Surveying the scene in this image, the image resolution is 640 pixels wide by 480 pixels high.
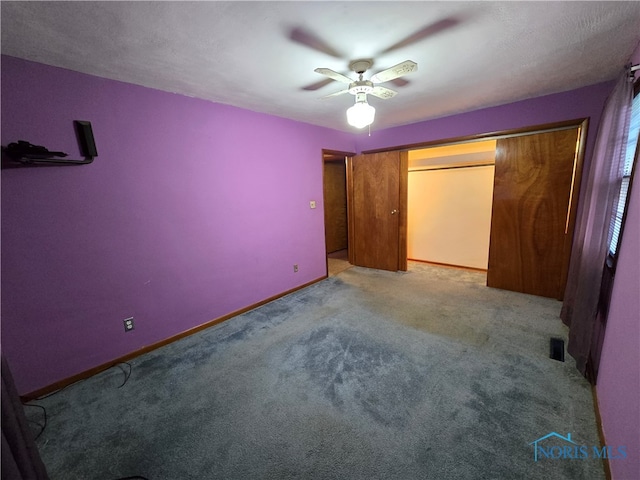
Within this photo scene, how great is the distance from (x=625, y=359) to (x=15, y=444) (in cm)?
261

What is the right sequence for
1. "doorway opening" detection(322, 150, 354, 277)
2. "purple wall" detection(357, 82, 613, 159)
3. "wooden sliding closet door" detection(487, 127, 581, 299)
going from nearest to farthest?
"purple wall" detection(357, 82, 613, 159)
"wooden sliding closet door" detection(487, 127, 581, 299)
"doorway opening" detection(322, 150, 354, 277)

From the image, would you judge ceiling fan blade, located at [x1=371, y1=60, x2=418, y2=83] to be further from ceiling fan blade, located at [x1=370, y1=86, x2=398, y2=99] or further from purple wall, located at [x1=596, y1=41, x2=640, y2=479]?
purple wall, located at [x1=596, y1=41, x2=640, y2=479]

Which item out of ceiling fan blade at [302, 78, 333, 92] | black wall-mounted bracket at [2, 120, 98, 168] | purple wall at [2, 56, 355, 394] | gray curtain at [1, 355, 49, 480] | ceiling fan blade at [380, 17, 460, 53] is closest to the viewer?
gray curtain at [1, 355, 49, 480]

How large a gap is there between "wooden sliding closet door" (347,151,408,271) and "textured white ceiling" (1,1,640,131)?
176 cm

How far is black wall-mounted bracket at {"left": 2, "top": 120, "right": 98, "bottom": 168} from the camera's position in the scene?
61.5 inches

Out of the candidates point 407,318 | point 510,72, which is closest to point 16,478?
point 407,318

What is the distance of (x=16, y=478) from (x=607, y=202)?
3229 millimetres

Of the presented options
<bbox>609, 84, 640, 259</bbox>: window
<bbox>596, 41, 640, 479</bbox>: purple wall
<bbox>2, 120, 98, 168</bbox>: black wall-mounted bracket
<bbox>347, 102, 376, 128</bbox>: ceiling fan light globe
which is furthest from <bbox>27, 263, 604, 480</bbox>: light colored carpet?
<bbox>347, 102, 376, 128</bbox>: ceiling fan light globe

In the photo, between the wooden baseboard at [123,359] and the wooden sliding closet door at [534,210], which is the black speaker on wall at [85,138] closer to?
the wooden baseboard at [123,359]

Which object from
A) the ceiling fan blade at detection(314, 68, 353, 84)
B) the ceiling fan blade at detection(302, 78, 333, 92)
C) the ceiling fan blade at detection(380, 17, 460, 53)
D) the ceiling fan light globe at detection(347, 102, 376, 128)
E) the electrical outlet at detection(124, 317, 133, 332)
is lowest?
the electrical outlet at detection(124, 317, 133, 332)

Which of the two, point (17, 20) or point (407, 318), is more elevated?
point (17, 20)

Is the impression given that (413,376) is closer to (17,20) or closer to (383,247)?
(383,247)

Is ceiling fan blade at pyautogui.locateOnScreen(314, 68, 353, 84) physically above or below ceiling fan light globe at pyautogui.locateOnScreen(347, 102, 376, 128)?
above

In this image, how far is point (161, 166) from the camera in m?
2.24
